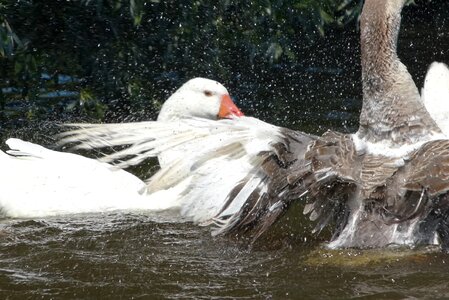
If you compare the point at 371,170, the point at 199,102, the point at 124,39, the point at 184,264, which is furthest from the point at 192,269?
the point at 124,39

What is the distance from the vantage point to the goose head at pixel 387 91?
549cm

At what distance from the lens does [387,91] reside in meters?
5.57

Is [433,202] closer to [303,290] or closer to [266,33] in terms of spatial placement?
[303,290]

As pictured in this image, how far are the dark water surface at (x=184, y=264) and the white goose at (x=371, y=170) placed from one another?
0.53ft

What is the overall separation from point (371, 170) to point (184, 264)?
114cm

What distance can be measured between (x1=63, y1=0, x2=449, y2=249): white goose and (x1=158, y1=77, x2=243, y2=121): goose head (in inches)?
67.1

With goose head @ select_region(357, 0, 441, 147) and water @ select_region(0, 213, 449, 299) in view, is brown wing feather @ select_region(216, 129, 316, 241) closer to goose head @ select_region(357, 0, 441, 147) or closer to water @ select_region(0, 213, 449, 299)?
water @ select_region(0, 213, 449, 299)

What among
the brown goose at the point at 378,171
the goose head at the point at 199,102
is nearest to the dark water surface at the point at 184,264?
the brown goose at the point at 378,171

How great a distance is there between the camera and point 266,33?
27.9 feet

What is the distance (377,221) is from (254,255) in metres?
0.74

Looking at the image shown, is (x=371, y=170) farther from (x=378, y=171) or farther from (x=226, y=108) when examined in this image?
(x=226, y=108)

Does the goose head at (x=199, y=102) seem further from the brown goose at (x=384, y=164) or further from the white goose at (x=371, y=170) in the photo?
the brown goose at (x=384, y=164)

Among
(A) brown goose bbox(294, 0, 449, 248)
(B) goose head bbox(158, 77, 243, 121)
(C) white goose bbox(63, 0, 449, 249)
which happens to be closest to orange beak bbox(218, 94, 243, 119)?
(B) goose head bbox(158, 77, 243, 121)

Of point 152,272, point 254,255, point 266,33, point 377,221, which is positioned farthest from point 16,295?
point 266,33
